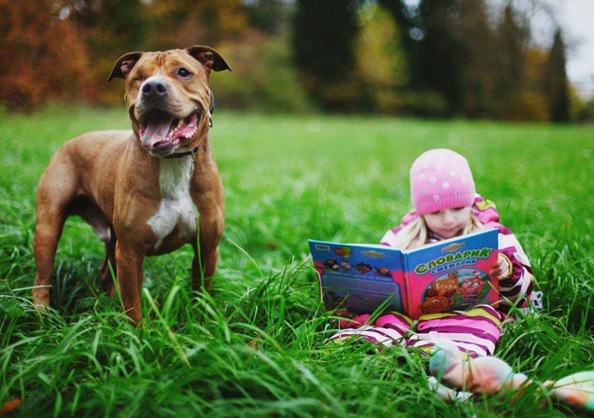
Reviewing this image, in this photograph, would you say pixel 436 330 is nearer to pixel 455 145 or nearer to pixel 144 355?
pixel 144 355

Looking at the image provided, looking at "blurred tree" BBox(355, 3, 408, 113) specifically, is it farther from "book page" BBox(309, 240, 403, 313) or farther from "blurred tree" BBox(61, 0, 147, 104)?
"book page" BBox(309, 240, 403, 313)

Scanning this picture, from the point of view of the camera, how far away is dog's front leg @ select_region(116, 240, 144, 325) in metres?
2.24

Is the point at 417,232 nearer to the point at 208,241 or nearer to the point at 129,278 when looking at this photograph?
the point at 208,241

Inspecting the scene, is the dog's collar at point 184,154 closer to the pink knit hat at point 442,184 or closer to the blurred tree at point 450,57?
the pink knit hat at point 442,184

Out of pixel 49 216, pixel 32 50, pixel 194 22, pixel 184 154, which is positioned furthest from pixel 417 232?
pixel 194 22

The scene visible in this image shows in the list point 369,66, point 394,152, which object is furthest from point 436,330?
point 369,66

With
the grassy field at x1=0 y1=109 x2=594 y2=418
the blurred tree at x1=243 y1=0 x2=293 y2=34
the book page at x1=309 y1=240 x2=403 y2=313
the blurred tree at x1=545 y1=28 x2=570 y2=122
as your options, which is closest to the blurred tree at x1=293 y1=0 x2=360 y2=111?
the blurred tree at x1=243 y1=0 x2=293 y2=34

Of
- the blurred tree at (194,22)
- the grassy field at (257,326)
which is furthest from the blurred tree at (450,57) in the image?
the grassy field at (257,326)

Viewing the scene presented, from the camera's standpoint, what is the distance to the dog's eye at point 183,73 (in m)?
2.17

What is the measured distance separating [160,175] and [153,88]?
410 millimetres

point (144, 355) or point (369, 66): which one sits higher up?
point (369, 66)

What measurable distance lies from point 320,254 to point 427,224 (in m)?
0.68

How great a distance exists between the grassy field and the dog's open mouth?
641 mm

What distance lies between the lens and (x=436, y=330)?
2148mm
